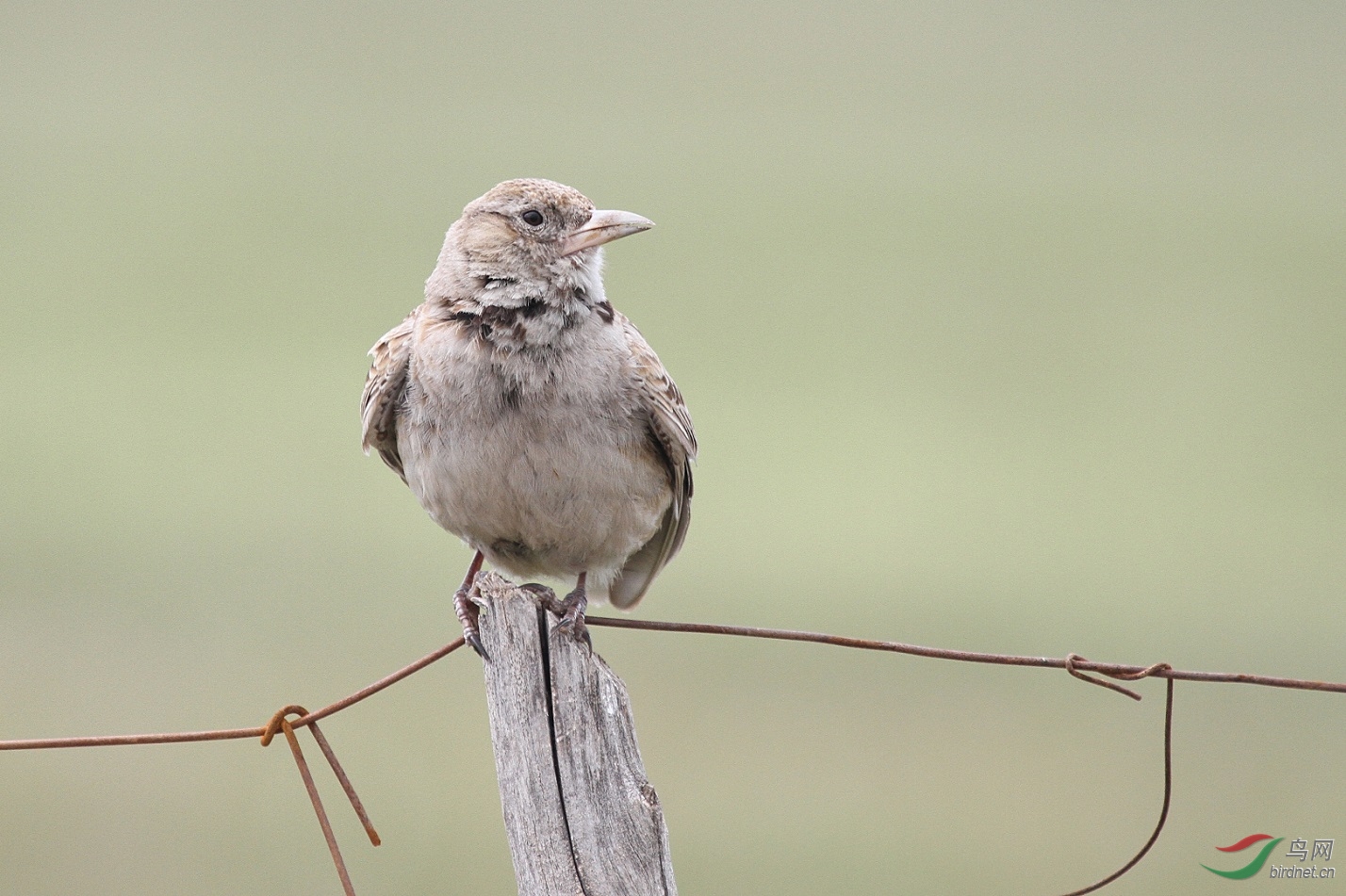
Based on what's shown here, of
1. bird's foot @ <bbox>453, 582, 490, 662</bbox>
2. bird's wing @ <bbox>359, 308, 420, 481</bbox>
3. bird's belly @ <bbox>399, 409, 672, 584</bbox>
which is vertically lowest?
bird's foot @ <bbox>453, 582, 490, 662</bbox>

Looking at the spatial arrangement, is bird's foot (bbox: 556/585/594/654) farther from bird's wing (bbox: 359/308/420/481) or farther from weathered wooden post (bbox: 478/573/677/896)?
bird's wing (bbox: 359/308/420/481)

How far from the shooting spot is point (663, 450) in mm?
4414

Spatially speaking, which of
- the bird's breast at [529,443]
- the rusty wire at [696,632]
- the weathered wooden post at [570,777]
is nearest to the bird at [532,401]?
the bird's breast at [529,443]

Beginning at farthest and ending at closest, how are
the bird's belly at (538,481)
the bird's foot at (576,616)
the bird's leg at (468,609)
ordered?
the bird's belly at (538,481) < the bird's leg at (468,609) < the bird's foot at (576,616)

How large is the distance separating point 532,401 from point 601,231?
0.60 meters

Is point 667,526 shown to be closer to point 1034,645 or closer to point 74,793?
point 74,793

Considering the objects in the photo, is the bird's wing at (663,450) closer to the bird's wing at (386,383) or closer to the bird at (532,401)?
the bird at (532,401)

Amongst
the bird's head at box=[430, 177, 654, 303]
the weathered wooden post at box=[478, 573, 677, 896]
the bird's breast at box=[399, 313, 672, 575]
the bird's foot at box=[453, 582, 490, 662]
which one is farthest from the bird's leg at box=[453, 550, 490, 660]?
the bird's head at box=[430, 177, 654, 303]

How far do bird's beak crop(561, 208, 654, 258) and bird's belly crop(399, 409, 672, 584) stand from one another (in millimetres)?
541

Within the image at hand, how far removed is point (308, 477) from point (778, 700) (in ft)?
21.9

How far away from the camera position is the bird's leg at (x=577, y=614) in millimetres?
3315

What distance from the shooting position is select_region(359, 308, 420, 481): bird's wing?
167 inches

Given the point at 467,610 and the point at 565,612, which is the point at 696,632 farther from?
the point at 467,610

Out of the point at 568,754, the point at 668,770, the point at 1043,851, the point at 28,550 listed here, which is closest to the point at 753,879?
the point at 668,770
